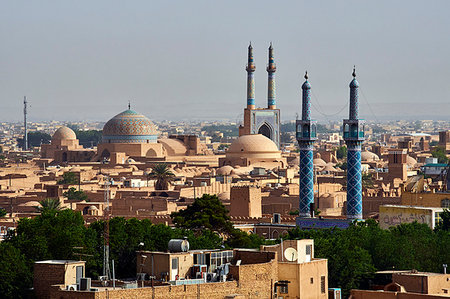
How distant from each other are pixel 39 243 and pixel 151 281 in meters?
5.11

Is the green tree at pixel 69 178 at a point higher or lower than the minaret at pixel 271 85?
lower

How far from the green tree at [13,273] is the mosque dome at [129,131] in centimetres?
5790

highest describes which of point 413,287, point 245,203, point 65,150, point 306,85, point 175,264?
point 306,85

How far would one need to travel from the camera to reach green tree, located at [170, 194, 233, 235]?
28.7 meters

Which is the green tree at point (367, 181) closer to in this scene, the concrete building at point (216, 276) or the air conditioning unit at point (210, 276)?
the concrete building at point (216, 276)

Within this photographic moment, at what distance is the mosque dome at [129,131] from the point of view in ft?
252

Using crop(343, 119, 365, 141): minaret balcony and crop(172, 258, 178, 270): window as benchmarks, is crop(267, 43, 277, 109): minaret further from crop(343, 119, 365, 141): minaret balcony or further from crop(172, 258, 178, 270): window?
crop(172, 258, 178, 270): window

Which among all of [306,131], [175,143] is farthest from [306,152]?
[175,143]

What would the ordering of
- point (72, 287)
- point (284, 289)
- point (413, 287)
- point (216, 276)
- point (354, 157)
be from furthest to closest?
point (354, 157)
point (413, 287)
point (284, 289)
point (216, 276)
point (72, 287)

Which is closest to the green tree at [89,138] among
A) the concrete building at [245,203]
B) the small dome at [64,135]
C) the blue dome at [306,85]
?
the small dome at [64,135]

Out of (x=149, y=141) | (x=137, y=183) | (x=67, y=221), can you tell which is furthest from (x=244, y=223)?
(x=149, y=141)

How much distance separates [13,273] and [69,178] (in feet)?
130

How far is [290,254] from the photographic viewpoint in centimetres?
1694

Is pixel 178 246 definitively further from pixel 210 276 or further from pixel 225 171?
pixel 225 171
